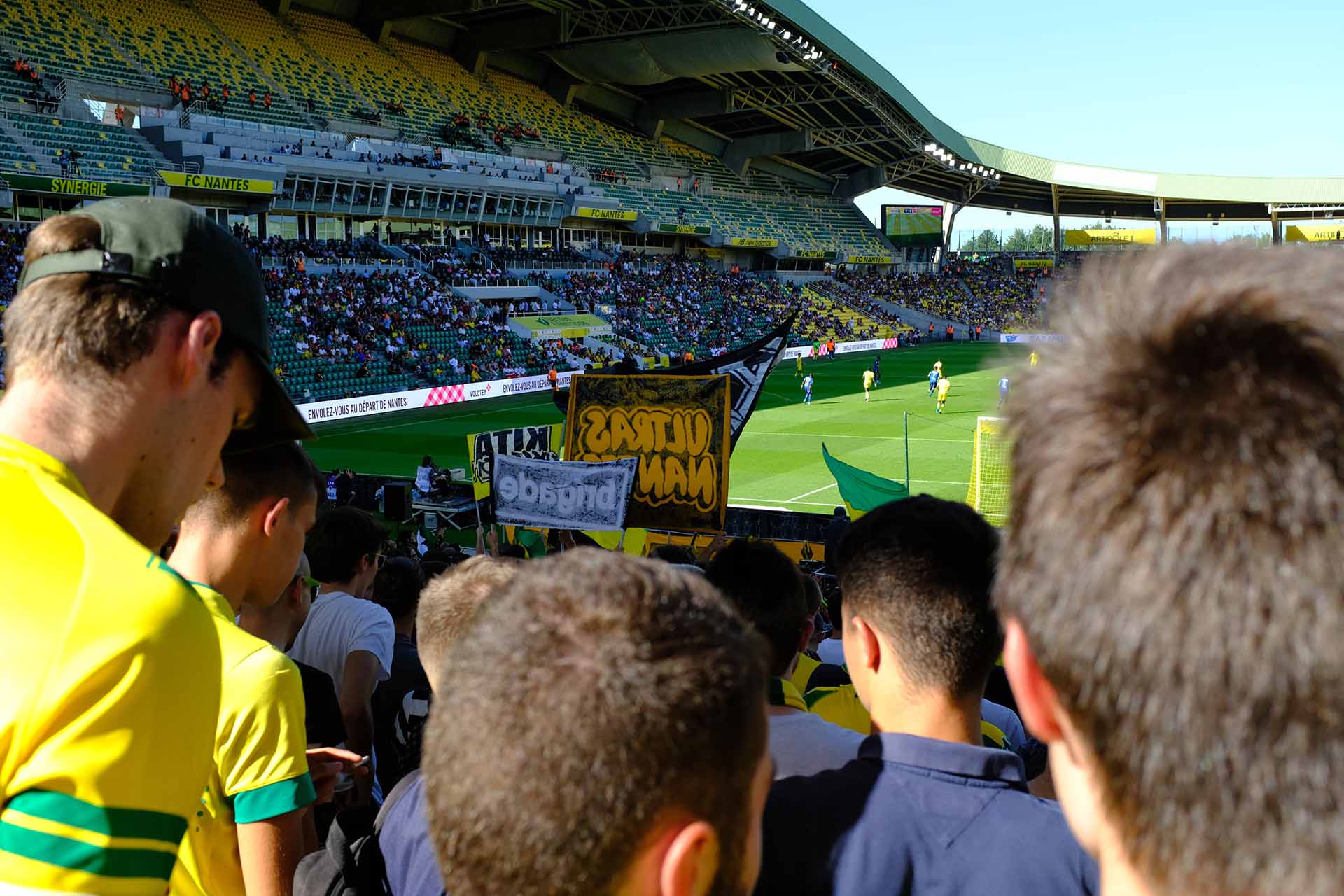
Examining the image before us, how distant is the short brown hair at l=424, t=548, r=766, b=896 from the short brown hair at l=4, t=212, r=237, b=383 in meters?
0.85

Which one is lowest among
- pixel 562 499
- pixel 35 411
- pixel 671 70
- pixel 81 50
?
pixel 562 499

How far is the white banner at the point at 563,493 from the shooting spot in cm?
937

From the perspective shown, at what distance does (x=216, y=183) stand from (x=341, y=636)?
1593 inches

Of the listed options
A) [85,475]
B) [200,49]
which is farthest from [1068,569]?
[200,49]

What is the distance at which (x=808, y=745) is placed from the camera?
2664mm

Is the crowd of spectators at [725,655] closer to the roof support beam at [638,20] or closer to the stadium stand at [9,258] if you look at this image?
the stadium stand at [9,258]

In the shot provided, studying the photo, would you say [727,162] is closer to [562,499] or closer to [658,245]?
[658,245]

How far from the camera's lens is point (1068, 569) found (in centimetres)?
109

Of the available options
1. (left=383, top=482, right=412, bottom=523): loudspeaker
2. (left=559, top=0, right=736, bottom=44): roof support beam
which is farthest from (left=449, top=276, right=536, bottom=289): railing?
(left=383, top=482, right=412, bottom=523): loudspeaker

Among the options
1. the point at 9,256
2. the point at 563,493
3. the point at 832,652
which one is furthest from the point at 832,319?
the point at 832,652

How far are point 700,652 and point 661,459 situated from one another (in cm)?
837

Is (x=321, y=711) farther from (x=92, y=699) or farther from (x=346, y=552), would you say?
(x=92, y=699)

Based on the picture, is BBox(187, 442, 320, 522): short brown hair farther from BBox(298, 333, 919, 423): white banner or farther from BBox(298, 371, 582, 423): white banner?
BBox(298, 333, 919, 423): white banner

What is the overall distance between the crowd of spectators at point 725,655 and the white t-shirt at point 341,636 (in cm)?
210
